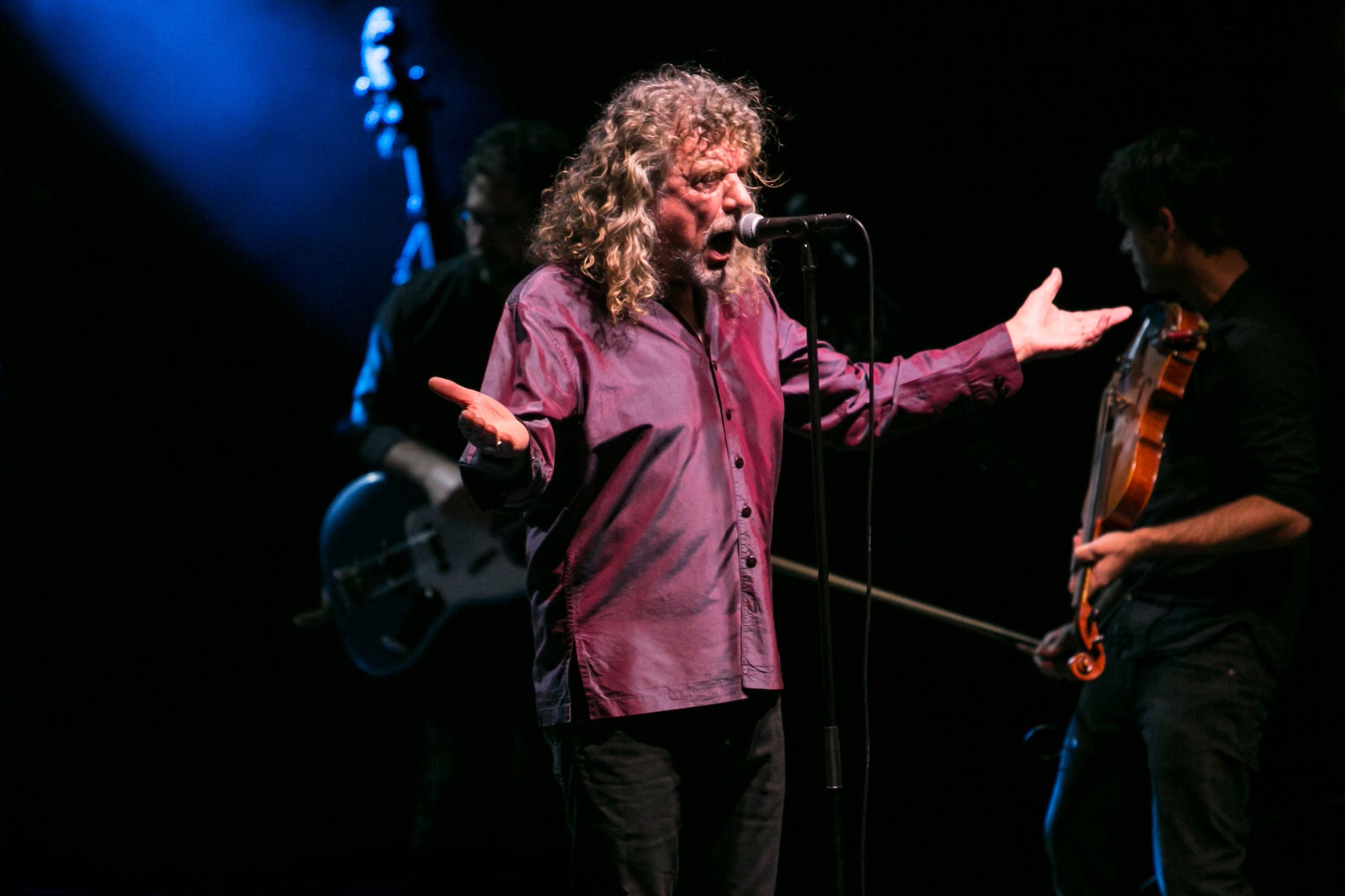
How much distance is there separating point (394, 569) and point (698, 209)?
198 centimetres

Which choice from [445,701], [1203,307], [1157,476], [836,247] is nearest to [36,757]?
[445,701]

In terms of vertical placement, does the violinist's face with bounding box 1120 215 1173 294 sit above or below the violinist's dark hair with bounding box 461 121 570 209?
below

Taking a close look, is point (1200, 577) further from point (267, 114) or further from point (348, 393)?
point (267, 114)

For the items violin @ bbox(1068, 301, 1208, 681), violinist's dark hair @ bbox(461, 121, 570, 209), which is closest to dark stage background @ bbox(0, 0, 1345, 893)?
violinist's dark hair @ bbox(461, 121, 570, 209)

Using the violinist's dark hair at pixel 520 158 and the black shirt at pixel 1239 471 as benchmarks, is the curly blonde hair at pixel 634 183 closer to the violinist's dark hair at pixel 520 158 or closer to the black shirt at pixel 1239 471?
the violinist's dark hair at pixel 520 158

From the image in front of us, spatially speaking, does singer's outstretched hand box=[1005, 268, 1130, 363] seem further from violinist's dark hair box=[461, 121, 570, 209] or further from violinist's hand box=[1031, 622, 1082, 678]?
violinist's dark hair box=[461, 121, 570, 209]

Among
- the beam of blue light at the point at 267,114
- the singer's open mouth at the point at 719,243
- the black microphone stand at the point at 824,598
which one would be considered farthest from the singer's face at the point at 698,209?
the beam of blue light at the point at 267,114

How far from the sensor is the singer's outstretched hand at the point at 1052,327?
2.41 meters

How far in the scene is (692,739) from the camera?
83.4 inches

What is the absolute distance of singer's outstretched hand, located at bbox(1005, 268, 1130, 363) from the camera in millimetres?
2414

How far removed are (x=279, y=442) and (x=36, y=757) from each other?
1.45 m

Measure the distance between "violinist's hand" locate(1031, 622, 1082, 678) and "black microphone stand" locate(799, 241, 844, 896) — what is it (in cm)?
108

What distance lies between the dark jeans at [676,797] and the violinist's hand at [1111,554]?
3.31 feet

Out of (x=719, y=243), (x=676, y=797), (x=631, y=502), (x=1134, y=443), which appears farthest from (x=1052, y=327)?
(x=676, y=797)
